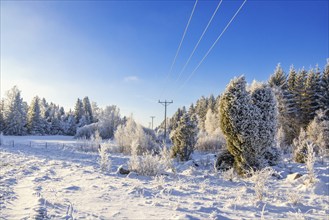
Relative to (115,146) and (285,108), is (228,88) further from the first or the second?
(285,108)

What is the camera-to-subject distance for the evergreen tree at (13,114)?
48562 mm

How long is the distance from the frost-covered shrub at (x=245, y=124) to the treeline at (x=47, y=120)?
3721 cm

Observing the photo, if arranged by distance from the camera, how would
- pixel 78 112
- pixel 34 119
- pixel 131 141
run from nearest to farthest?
1. pixel 131 141
2. pixel 34 119
3. pixel 78 112

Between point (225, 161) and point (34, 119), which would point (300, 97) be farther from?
point (34, 119)

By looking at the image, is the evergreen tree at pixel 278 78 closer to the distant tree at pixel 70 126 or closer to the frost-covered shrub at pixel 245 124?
the frost-covered shrub at pixel 245 124

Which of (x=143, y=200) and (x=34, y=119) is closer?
(x=143, y=200)

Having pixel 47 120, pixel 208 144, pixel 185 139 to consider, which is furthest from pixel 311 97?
pixel 47 120

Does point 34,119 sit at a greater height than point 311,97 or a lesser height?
lesser

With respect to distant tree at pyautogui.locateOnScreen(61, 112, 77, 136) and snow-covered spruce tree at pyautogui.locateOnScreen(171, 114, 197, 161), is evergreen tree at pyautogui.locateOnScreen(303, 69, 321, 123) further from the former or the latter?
distant tree at pyautogui.locateOnScreen(61, 112, 77, 136)

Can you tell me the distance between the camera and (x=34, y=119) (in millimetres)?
53938

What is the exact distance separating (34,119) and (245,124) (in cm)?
5342

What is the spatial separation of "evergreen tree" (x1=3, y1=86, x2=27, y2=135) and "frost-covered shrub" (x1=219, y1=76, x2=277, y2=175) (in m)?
48.6

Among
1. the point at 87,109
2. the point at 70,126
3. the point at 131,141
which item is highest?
the point at 87,109

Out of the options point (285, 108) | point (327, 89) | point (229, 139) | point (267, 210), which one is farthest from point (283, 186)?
point (327, 89)
